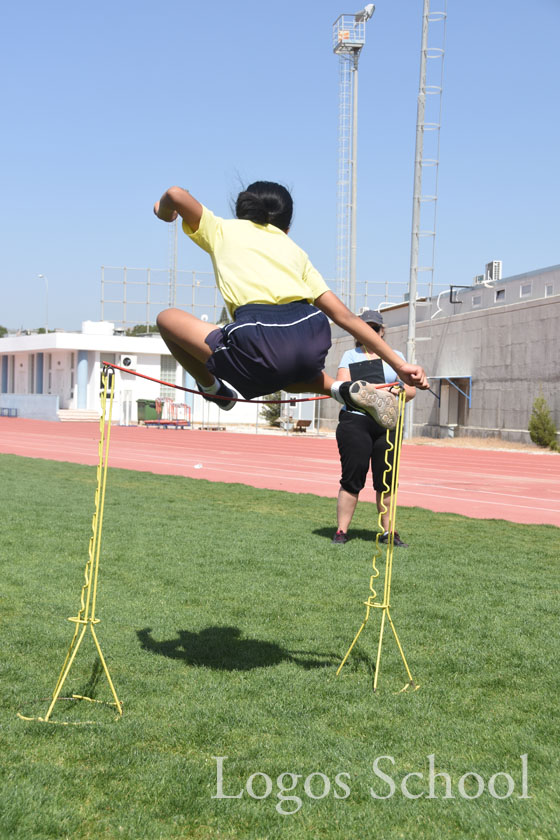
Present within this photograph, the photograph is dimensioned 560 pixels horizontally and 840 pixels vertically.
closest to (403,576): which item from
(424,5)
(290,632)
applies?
(290,632)

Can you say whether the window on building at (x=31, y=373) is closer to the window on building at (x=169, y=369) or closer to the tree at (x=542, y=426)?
the window on building at (x=169, y=369)

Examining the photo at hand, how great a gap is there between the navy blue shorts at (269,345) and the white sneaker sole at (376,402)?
1.44 ft

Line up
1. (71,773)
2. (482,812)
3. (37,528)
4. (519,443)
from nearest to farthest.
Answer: (482,812), (71,773), (37,528), (519,443)

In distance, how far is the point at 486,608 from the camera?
5602 mm

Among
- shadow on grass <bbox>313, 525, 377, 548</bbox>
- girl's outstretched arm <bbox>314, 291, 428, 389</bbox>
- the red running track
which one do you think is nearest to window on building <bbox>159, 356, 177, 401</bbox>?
the red running track

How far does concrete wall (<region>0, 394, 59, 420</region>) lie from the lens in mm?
42750

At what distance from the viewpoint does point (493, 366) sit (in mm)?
29047

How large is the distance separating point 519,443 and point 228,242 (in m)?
24.9

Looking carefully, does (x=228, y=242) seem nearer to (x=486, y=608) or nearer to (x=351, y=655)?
(x=351, y=655)

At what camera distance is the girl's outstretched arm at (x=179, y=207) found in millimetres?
3525

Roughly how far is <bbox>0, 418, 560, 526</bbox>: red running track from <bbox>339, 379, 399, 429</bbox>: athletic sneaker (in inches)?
263

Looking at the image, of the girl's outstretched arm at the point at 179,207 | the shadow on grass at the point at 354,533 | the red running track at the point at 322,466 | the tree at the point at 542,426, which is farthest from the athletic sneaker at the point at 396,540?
the tree at the point at 542,426

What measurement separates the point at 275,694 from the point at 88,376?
45041mm

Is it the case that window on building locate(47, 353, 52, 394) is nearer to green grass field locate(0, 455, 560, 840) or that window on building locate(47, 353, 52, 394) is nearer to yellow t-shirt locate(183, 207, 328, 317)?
green grass field locate(0, 455, 560, 840)
